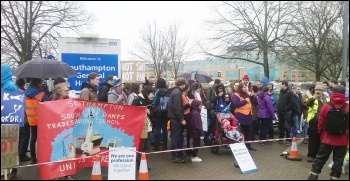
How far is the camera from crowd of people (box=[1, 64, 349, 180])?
6.55 metres

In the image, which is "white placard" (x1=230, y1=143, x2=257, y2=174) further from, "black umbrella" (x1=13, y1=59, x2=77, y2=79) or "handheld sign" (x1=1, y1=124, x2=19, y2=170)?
"black umbrella" (x1=13, y1=59, x2=77, y2=79)

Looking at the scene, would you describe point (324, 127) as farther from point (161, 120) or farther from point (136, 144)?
point (161, 120)

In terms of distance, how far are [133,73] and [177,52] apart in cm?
2799

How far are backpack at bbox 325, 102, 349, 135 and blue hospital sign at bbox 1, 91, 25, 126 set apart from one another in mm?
5172

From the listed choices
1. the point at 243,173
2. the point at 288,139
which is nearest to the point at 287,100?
the point at 288,139

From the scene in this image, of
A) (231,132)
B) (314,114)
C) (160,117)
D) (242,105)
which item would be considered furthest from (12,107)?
(314,114)

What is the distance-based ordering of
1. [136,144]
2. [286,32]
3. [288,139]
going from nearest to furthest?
[136,144], [288,139], [286,32]

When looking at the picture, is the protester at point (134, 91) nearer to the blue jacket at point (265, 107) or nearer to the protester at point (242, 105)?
the protester at point (242, 105)

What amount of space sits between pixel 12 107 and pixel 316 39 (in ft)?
57.2

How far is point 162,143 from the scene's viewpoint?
394 inches

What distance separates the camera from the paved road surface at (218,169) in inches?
270

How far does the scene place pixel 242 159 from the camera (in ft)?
23.7

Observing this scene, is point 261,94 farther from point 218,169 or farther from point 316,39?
point 316,39

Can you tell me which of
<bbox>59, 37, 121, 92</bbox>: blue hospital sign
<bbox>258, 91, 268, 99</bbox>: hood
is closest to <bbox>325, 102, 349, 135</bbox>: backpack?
<bbox>258, 91, 268, 99</bbox>: hood
